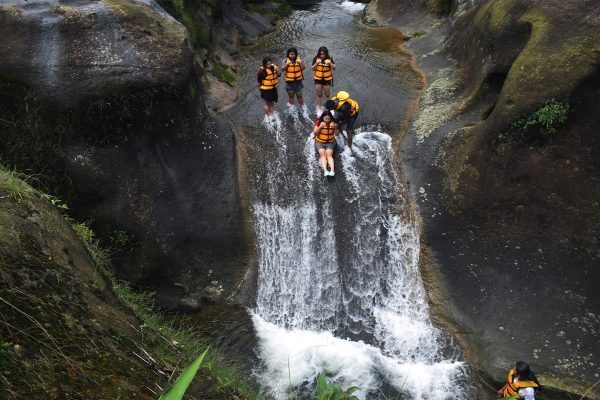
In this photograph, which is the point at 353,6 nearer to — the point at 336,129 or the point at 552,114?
the point at 336,129

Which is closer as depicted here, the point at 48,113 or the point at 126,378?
the point at 126,378

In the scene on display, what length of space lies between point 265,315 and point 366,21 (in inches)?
566

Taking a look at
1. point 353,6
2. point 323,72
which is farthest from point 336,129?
point 353,6

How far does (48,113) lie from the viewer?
8484 millimetres

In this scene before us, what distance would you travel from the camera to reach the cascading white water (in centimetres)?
820

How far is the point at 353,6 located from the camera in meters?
21.3

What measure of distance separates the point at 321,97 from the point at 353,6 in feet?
40.3

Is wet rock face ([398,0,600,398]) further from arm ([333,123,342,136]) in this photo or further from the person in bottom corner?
arm ([333,123,342,136])

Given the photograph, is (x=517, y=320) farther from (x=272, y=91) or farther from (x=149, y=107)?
(x=149, y=107)

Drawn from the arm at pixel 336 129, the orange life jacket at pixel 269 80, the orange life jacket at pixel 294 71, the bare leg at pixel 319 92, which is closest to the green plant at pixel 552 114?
the arm at pixel 336 129

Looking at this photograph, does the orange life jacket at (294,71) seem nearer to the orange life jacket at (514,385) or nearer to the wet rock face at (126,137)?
the wet rock face at (126,137)

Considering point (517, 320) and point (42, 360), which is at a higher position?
point (42, 360)

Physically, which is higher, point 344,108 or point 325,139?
point 344,108

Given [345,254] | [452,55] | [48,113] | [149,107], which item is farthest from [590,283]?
[48,113]
